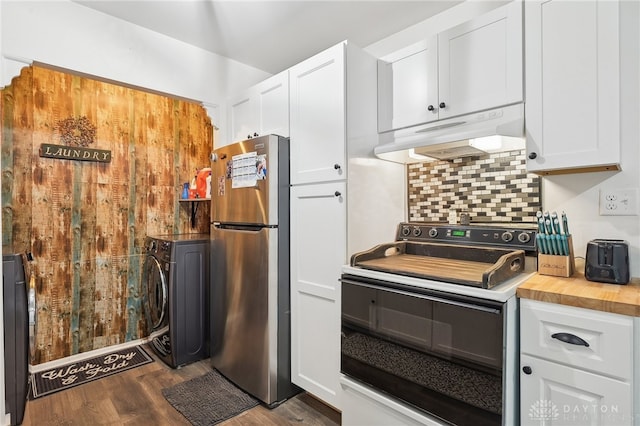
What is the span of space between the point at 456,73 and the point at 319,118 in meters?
0.77

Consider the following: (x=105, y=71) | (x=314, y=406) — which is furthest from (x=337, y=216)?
(x=105, y=71)

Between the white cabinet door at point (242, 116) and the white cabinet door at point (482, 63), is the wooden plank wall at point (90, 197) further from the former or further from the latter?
the white cabinet door at point (482, 63)

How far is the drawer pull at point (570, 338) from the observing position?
3.75ft

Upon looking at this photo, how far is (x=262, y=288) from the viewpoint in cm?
211

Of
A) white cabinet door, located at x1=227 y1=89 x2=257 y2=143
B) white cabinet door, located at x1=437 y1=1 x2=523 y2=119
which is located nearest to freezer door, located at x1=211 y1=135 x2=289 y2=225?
white cabinet door, located at x1=227 y1=89 x2=257 y2=143

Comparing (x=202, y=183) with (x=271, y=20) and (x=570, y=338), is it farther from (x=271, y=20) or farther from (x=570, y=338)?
(x=570, y=338)

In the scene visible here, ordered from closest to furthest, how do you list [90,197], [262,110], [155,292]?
[262,110] < [155,292] < [90,197]

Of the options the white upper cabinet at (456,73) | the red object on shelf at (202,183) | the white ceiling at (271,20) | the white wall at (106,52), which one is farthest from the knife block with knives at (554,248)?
the red object on shelf at (202,183)

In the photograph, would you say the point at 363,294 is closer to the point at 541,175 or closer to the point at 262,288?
the point at 262,288

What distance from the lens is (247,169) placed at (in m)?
2.20

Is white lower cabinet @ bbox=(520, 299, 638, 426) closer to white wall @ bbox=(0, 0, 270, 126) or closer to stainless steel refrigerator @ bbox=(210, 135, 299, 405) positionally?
stainless steel refrigerator @ bbox=(210, 135, 299, 405)

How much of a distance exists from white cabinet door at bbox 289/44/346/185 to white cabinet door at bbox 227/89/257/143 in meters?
0.51

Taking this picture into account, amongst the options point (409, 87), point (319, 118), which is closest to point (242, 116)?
point (319, 118)

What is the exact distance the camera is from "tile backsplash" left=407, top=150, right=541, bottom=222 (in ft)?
5.90
